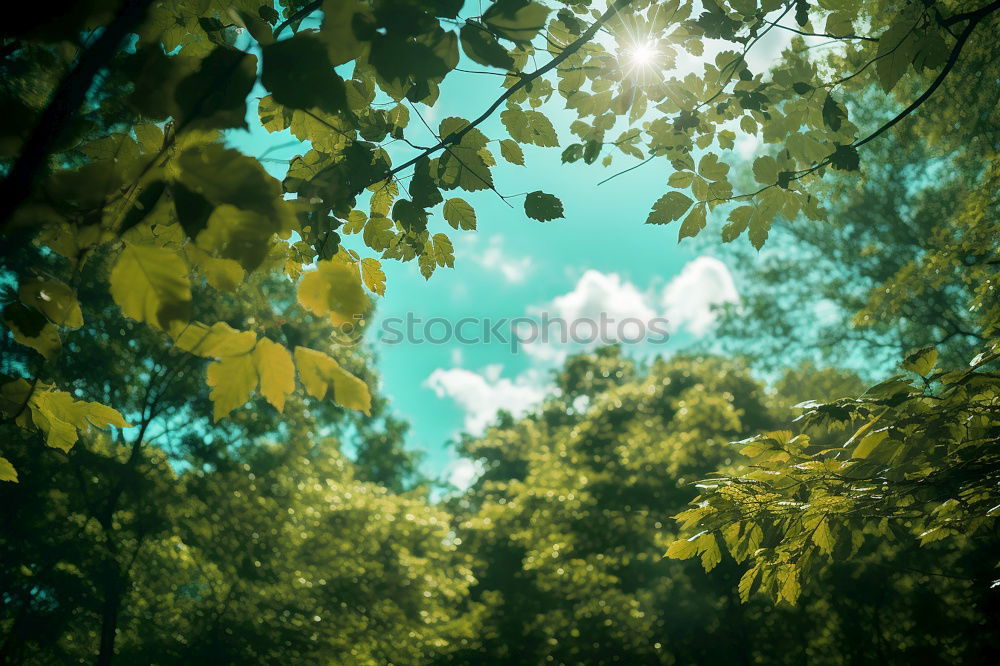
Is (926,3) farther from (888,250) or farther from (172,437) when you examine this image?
(888,250)

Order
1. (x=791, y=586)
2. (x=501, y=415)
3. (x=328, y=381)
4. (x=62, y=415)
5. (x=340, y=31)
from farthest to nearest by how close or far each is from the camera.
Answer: (x=501, y=415) → (x=791, y=586) → (x=62, y=415) → (x=328, y=381) → (x=340, y=31)

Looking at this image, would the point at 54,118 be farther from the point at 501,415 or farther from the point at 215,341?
the point at 501,415

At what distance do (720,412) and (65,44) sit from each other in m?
12.1

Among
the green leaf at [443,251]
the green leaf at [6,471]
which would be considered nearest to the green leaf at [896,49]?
the green leaf at [443,251]

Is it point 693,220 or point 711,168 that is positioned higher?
point 711,168

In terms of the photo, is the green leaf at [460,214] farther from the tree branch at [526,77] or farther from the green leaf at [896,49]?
the green leaf at [896,49]

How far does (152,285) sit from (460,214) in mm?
1323

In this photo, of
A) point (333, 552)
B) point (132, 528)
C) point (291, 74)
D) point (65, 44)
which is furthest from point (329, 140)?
point (132, 528)

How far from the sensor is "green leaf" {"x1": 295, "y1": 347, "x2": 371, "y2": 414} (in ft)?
3.61

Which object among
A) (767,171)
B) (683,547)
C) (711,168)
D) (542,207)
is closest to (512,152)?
(542,207)

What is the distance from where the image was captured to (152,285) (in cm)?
89

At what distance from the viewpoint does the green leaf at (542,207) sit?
195 centimetres

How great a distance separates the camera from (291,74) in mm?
974

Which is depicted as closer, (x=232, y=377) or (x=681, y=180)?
(x=232, y=377)
